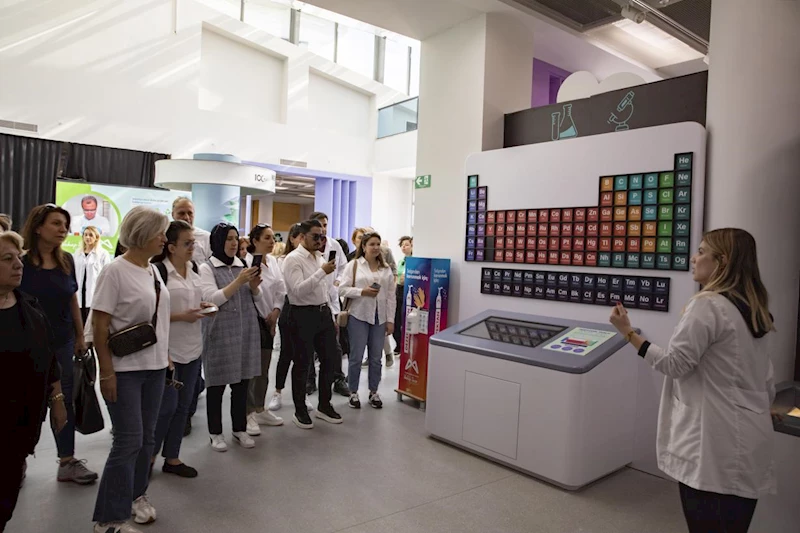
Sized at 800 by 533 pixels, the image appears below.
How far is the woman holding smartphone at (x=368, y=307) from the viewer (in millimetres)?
4613

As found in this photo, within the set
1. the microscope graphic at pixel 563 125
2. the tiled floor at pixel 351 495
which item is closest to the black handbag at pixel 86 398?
the tiled floor at pixel 351 495

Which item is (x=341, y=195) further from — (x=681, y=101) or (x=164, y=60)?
(x=681, y=101)

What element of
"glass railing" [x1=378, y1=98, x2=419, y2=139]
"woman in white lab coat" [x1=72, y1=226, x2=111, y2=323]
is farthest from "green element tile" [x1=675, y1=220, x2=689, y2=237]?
"glass railing" [x1=378, y1=98, x2=419, y2=139]

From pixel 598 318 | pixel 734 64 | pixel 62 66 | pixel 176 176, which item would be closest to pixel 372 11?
pixel 176 176

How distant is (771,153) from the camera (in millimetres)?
3107

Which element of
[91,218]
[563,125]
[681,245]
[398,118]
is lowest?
[681,245]

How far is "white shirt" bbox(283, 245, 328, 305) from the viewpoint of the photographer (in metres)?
4.02

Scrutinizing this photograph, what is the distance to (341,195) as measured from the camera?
13.1m

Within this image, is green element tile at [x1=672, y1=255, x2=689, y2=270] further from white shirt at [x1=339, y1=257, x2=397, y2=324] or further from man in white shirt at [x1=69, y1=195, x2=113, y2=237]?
man in white shirt at [x1=69, y1=195, x2=113, y2=237]

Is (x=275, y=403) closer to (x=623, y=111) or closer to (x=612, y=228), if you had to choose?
(x=612, y=228)

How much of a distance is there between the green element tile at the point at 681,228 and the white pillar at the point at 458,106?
1.73 meters

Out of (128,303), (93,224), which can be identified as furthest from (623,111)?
(93,224)

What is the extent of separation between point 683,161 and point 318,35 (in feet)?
37.9

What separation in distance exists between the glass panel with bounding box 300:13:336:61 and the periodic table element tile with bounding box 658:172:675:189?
10.7m
